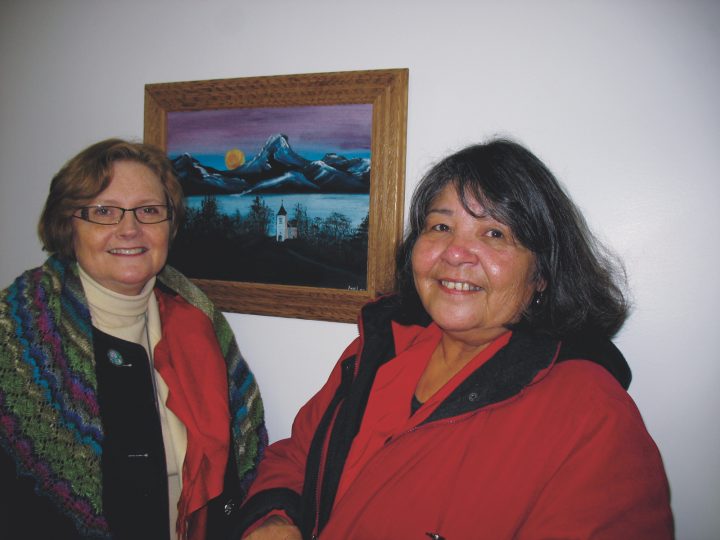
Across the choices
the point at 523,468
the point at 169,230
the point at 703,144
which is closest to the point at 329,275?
the point at 169,230

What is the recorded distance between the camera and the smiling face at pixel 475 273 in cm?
100

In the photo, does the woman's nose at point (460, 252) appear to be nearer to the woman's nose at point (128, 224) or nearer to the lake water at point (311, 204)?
the lake water at point (311, 204)

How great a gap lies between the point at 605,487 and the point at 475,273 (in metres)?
0.49

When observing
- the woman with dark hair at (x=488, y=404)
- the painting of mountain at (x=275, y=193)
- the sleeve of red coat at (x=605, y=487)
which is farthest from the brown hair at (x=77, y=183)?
the sleeve of red coat at (x=605, y=487)

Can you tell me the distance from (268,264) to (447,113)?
2.80ft

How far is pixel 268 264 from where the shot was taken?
1.65 metres

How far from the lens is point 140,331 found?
4.64 feet

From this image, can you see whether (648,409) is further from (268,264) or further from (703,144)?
(268,264)

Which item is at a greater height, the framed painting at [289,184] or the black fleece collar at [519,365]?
the framed painting at [289,184]

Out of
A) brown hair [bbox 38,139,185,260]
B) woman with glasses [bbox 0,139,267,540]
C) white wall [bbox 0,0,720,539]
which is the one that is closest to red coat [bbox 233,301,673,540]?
woman with glasses [bbox 0,139,267,540]

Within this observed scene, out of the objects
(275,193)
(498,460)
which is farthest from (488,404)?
(275,193)

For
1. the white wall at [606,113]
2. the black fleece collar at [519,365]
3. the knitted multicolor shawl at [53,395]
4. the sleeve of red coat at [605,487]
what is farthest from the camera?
the white wall at [606,113]

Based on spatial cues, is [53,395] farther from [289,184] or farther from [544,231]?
[544,231]

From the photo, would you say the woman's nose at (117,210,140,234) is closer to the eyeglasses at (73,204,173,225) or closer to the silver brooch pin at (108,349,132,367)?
the eyeglasses at (73,204,173,225)
